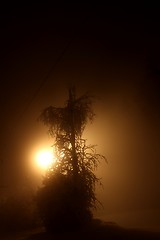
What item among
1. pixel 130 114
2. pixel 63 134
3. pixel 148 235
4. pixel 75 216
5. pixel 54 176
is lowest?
pixel 148 235

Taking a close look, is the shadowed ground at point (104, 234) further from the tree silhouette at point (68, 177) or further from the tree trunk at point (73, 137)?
the tree trunk at point (73, 137)

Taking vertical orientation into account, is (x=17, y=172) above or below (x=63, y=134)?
above

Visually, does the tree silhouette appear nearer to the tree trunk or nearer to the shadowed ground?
the tree trunk

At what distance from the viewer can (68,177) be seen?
72.7 feet

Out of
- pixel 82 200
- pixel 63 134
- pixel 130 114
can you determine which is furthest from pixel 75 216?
pixel 130 114

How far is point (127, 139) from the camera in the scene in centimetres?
3494

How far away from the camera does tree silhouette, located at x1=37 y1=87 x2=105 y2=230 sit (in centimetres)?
2125

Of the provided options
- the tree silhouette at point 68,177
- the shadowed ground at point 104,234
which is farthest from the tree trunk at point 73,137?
the shadowed ground at point 104,234

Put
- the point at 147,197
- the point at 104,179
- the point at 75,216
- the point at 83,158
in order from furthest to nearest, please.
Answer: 1. the point at 104,179
2. the point at 147,197
3. the point at 83,158
4. the point at 75,216

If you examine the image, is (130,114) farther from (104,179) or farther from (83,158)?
(83,158)

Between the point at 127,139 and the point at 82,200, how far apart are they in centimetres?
1396

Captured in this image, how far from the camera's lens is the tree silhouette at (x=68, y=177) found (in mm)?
21250

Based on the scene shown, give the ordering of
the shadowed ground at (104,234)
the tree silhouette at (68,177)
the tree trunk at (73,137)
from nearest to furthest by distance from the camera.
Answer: the shadowed ground at (104,234) < the tree silhouette at (68,177) < the tree trunk at (73,137)

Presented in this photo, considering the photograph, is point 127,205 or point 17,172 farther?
point 17,172
